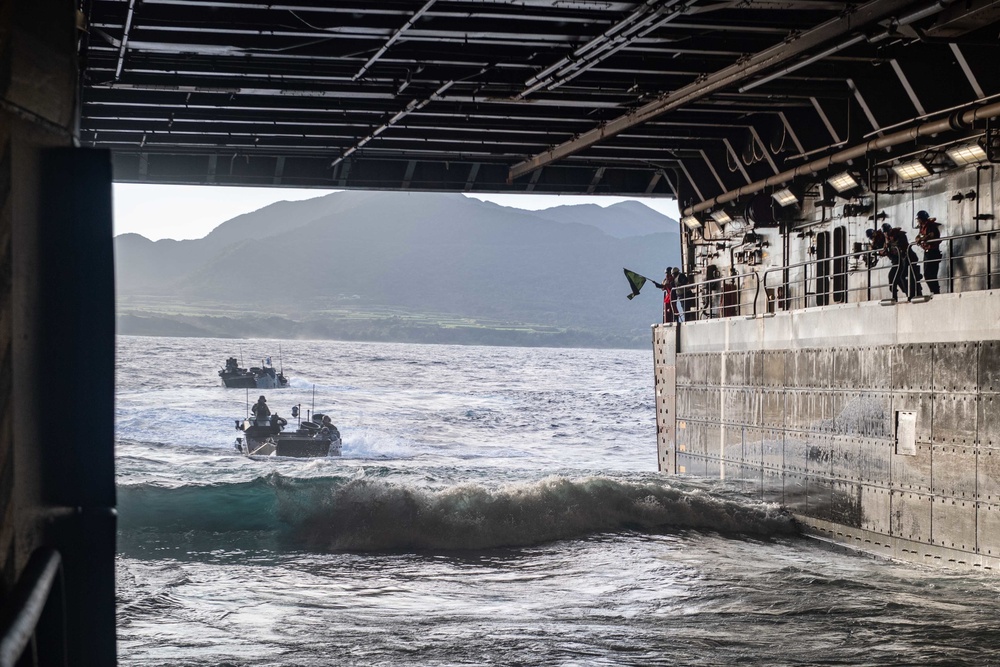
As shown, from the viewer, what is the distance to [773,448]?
942 inches

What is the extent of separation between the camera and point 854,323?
2017 cm

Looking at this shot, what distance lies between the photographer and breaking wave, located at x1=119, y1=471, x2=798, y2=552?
23062 mm

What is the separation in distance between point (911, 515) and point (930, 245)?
4.93 m

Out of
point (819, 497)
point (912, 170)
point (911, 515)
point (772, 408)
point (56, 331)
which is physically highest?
point (912, 170)

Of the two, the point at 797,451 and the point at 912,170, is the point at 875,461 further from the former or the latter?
the point at 912,170

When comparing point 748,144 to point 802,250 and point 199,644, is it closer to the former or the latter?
point 802,250

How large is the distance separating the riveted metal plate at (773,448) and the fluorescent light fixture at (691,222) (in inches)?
336

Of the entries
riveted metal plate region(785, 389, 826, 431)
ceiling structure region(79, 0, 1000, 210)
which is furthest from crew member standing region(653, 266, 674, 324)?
riveted metal plate region(785, 389, 826, 431)

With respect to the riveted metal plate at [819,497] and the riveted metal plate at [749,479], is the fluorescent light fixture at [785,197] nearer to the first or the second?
the riveted metal plate at [749,479]

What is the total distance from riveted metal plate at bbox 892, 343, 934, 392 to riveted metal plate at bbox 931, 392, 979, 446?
47 cm

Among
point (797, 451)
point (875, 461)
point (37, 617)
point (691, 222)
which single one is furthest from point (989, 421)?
point (691, 222)

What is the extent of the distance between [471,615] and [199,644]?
13.0 ft

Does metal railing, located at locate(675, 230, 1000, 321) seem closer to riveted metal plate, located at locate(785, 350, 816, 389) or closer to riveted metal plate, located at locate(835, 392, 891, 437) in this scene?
riveted metal plate, located at locate(785, 350, 816, 389)

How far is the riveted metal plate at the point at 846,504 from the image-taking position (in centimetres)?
2019
